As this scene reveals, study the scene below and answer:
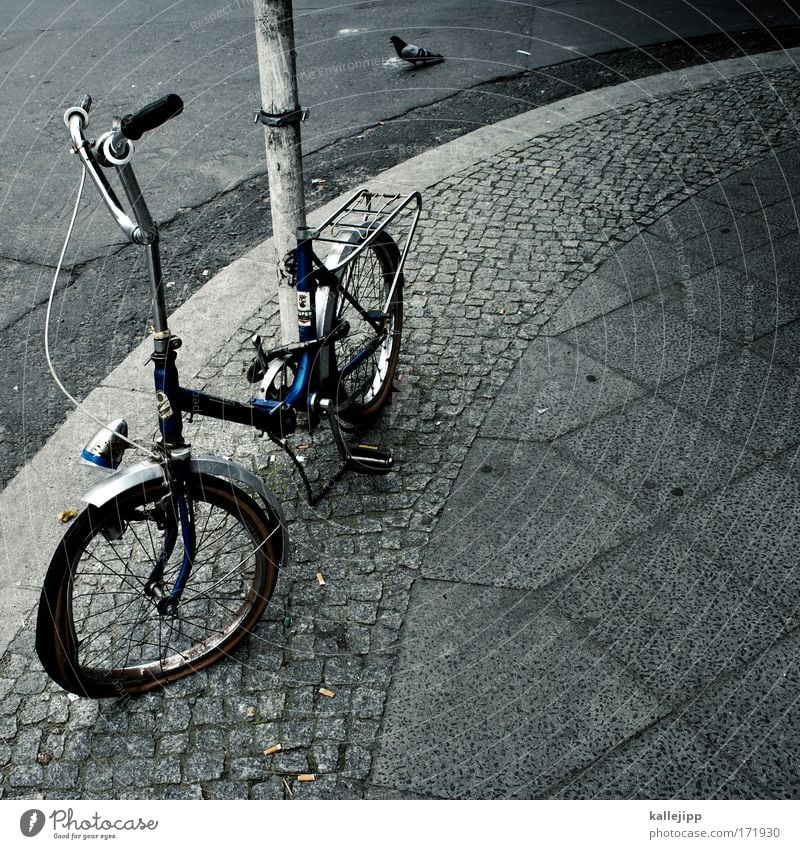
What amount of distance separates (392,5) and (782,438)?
8144 millimetres

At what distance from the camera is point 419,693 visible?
9.71ft

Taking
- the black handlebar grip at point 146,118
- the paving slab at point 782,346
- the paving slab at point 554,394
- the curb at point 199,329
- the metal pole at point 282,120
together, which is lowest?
the paving slab at point 782,346

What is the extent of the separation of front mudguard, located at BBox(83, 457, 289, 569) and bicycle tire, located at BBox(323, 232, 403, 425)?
832 mm

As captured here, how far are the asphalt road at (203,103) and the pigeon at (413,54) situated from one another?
0.33 ft

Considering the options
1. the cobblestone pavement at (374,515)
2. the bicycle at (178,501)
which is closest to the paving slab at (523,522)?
the cobblestone pavement at (374,515)

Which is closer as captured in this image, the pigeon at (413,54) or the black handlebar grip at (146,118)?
the black handlebar grip at (146,118)

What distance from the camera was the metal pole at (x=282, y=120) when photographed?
3.42 m

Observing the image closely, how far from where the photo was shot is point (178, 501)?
2.83 metres

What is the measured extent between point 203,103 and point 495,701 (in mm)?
6407

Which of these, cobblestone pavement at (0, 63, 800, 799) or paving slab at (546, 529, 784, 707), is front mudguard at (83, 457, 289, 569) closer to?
cobblestone pavement at (0, 63, 800, 799)

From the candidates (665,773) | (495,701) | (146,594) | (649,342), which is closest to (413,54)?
(649,342)

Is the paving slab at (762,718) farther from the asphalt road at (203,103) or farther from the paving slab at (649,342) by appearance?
the asphalt road at (203,103)

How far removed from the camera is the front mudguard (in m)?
2.66

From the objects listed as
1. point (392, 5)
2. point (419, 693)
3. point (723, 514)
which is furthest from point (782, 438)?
point (392, 5)
